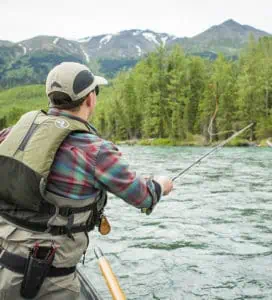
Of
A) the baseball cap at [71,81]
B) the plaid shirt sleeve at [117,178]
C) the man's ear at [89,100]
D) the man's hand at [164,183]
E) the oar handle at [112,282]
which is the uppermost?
the baseball cap at [71,81]

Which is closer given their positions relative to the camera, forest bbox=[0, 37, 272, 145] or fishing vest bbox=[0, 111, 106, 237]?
fishing vest bbox=[0, 111, 106, 237]

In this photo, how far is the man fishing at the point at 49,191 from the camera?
2828 millimetres

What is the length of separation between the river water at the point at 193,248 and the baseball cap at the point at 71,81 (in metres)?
4.30

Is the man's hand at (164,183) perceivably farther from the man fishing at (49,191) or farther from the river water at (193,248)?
the river water at (193,248)

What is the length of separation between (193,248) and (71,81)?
21.3 feet

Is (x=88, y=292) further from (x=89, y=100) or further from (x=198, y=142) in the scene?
(x=198, y=142)

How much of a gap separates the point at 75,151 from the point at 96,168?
0.17 metres

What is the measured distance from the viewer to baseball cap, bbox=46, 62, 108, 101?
9.90 feet

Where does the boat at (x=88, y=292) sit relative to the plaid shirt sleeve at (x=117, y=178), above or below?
below

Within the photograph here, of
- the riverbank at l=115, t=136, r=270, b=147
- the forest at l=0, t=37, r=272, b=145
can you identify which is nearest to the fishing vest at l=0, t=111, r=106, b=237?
the riverbank at l=115, t=136, r=270, b=147

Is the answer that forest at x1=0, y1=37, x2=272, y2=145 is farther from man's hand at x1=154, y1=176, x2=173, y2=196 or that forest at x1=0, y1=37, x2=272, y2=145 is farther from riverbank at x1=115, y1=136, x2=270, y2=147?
man's hand at x1=154, y1=176, x2=173, y2=196

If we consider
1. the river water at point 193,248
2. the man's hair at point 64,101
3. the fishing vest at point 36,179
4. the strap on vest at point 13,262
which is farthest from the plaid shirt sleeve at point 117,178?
the river water at point 193,248

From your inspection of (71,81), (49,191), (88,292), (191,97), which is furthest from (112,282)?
(191,97)

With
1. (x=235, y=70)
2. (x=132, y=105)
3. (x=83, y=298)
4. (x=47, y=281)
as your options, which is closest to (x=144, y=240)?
(x=83, y=298)
